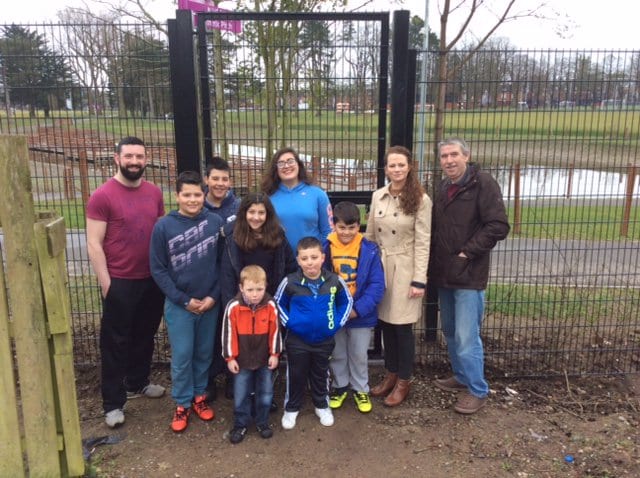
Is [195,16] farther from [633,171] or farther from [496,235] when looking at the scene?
[633,171]

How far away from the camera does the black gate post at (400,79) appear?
4.21 m

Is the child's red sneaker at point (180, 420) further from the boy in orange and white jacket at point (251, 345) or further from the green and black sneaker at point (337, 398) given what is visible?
the green and black sneaker at point (337, 398)

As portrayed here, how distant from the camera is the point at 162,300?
409cm

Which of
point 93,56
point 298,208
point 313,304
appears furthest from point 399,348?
point 93,56

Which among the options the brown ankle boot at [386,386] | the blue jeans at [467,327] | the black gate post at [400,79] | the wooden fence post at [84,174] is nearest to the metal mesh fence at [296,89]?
the black gate post at [400,79]

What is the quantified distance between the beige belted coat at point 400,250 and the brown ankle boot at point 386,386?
61 centimetres

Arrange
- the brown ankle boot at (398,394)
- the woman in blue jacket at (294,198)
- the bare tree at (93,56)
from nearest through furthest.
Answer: the woman in blue jacket at (294,198) < the brown ankle boot at (398,394) < the bare tree at (93,56)

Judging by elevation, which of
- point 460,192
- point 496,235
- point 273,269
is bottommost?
point 273,269

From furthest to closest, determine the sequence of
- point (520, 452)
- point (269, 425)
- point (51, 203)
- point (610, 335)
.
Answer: point (610, 335) < point (51, 203) < point (269, 425) < point (520, 452)

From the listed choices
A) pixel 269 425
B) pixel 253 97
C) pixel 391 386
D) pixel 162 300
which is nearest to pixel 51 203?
pixel 162 300

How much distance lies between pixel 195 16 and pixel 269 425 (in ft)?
10.6

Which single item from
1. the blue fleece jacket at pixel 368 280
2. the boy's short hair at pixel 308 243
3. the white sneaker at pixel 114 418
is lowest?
the white sneaker at pixel 114 418

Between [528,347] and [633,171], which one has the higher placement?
[633,171]

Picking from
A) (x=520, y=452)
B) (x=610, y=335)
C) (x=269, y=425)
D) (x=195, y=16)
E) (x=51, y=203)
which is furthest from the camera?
(x=610, y=335)
